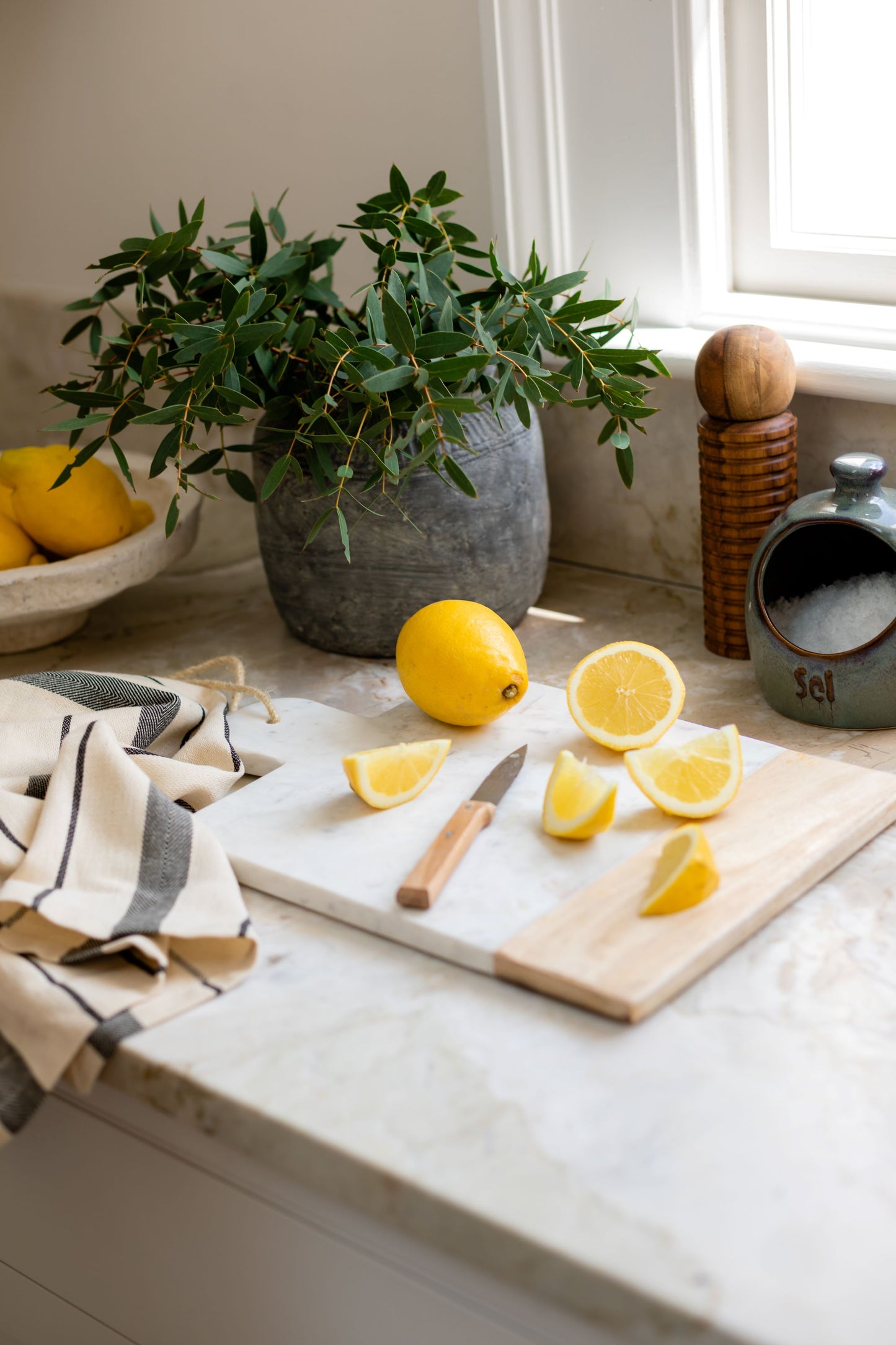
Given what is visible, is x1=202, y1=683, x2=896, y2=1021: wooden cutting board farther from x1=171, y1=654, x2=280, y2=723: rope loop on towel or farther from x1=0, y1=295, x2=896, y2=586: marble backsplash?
x1=0, y1=295, x2=896, y2=586: marble backsplash

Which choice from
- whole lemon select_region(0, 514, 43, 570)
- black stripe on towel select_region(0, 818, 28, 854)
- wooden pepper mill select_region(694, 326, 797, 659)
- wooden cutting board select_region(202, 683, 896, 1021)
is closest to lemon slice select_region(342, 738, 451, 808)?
wooden cutting board select_region(202, 683, 896, 1021)

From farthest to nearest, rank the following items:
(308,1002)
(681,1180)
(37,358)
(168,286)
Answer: (37,358), (168,286), (308,1002), (681,1180)

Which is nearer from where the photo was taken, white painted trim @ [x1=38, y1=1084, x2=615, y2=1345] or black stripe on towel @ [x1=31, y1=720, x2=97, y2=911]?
white painted trim @ [x1=38, y1=1084, x2=615, y2=1345]

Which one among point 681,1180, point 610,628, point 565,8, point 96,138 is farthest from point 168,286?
point 681,1180

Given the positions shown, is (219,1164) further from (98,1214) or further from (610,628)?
(610,628)

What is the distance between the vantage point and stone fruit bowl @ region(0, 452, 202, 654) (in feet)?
3.59

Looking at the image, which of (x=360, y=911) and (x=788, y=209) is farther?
(x=788, y=209)

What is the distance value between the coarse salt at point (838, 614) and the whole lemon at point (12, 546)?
2.20ft

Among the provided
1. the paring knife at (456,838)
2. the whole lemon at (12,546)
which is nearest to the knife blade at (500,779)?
the paring knife at (456,838)

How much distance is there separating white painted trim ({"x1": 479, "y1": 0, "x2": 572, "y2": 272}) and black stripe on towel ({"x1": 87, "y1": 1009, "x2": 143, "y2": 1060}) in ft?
2.73

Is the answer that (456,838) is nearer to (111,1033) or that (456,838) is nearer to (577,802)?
(577,802)

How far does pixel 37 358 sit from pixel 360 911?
1198 millimetres

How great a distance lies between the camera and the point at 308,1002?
0.69 meters

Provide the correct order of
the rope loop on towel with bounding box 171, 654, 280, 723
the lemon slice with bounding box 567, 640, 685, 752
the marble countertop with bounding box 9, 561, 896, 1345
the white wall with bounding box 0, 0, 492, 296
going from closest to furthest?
the marble countertop with bounding box 9, 561, 896, 1345 < the lemon slice with bounding box 567, 640, 685, 752 < the rope loop on towel with bounding box 171, 654, 280, 723 < the white wall with bounding box 0, 0, 492, 296
